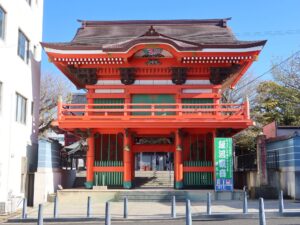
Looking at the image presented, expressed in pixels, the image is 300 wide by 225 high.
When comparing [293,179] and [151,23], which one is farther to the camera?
[151,23]

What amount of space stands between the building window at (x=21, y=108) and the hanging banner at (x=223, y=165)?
10.2m

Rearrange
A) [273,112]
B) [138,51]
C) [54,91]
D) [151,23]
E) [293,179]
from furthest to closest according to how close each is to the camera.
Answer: [54,91]
[273,112]
[151,23]
[138,51]
[293,179]

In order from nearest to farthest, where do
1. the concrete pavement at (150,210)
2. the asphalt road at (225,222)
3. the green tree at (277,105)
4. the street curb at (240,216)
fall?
the asphalt road at (225,222) → the street curb at (240,216) → the concrete pavement at (150,210) → the green tree at (277,105)

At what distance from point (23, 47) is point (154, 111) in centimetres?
790

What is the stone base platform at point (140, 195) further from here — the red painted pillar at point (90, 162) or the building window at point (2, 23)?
the building window at point (2, 23)

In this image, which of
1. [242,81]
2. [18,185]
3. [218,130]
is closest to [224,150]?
[218,130]

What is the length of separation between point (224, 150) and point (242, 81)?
2127 cm

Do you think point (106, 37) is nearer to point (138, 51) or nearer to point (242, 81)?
point (138, 51)

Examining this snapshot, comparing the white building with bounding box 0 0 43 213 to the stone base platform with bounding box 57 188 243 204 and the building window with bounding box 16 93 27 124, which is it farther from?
the stone base platform with bounding box 57 188 243 204

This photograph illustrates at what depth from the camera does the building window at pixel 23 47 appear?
21.3 m

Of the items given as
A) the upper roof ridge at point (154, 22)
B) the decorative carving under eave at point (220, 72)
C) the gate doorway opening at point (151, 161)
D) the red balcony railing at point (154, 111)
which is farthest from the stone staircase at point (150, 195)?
the gate doorway opening at point (151, 161)

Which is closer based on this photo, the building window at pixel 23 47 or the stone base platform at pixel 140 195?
the stone base platform at pixel 140 195

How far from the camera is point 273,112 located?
36000mm

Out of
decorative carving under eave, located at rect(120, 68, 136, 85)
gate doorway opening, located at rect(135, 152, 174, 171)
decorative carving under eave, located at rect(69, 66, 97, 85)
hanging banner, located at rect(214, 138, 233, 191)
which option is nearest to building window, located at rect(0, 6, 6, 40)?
decorative carving under eave, located at rect(69, 66, 97, 85)
